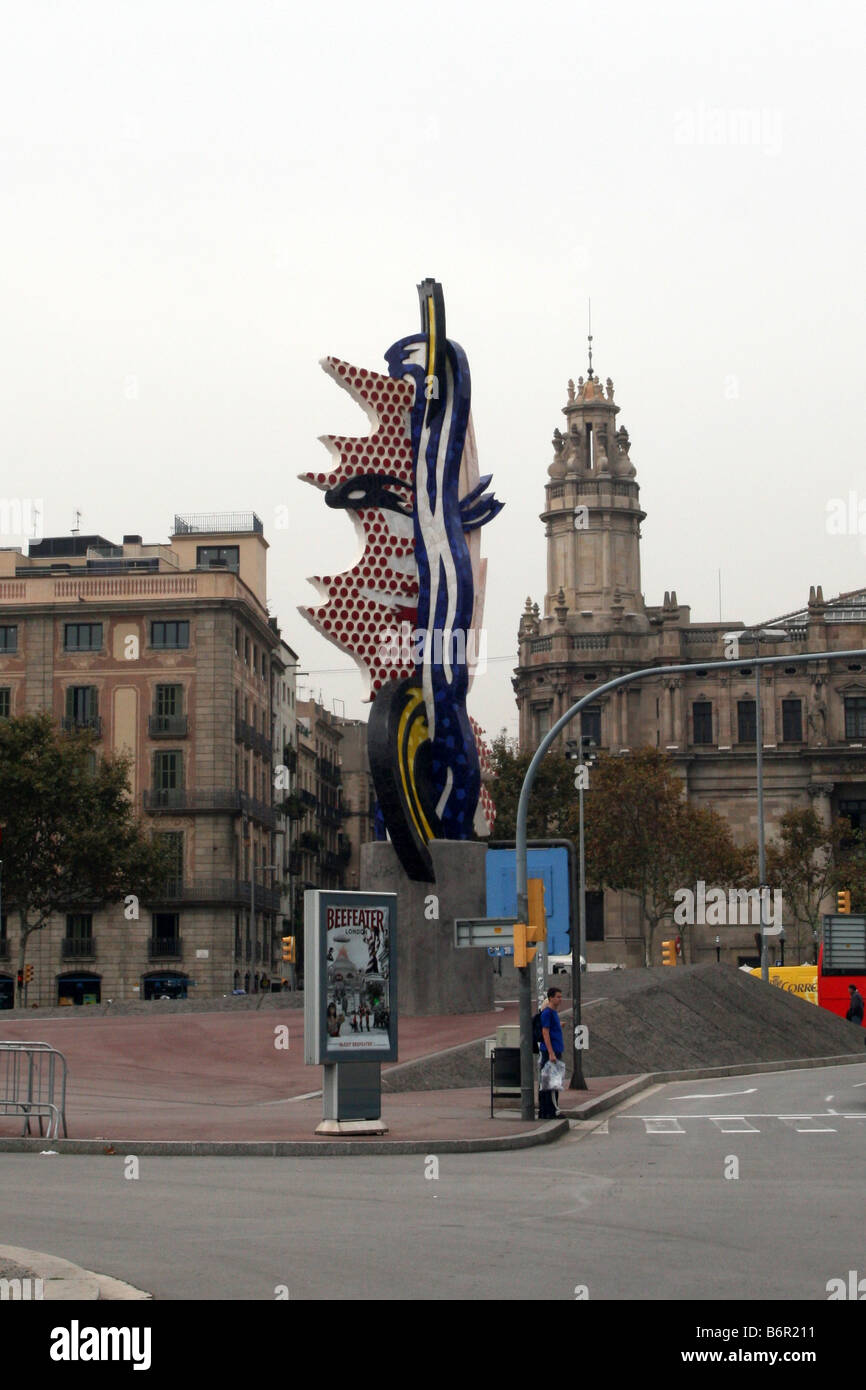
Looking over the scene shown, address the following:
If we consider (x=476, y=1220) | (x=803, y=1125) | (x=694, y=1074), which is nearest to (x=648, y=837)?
(x=694, y=1074)

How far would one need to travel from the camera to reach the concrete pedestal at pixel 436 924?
4050 centimetres

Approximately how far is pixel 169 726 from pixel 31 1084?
5296cm

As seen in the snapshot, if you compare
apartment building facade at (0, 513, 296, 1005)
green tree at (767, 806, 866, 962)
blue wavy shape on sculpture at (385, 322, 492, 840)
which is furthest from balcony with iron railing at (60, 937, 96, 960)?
blue wavy shape on sculpture at (385, 322, 492, 840)

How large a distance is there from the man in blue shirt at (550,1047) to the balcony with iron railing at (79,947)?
169 feet

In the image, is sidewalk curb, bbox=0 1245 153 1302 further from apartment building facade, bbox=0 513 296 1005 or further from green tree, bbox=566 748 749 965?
green tree, bbox=566 748 749 965

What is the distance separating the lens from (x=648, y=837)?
81.3m

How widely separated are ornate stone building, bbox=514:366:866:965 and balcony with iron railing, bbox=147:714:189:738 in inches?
1153

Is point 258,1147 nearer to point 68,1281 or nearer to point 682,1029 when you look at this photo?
point 68,1281

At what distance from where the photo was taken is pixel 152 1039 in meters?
38.2

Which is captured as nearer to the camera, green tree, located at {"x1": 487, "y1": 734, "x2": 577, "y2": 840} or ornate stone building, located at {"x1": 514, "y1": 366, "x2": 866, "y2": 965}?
green tree, located at {"x1": 487, "y1": 734, "x2": 577, "y2": 840}

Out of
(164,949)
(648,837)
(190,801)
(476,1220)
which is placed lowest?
(476,1220)

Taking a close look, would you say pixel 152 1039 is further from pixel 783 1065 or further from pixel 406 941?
pixel 783 1065

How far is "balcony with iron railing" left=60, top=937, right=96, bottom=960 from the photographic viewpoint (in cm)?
7512

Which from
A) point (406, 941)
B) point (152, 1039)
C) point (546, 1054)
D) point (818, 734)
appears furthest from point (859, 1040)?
point (818, 734)
